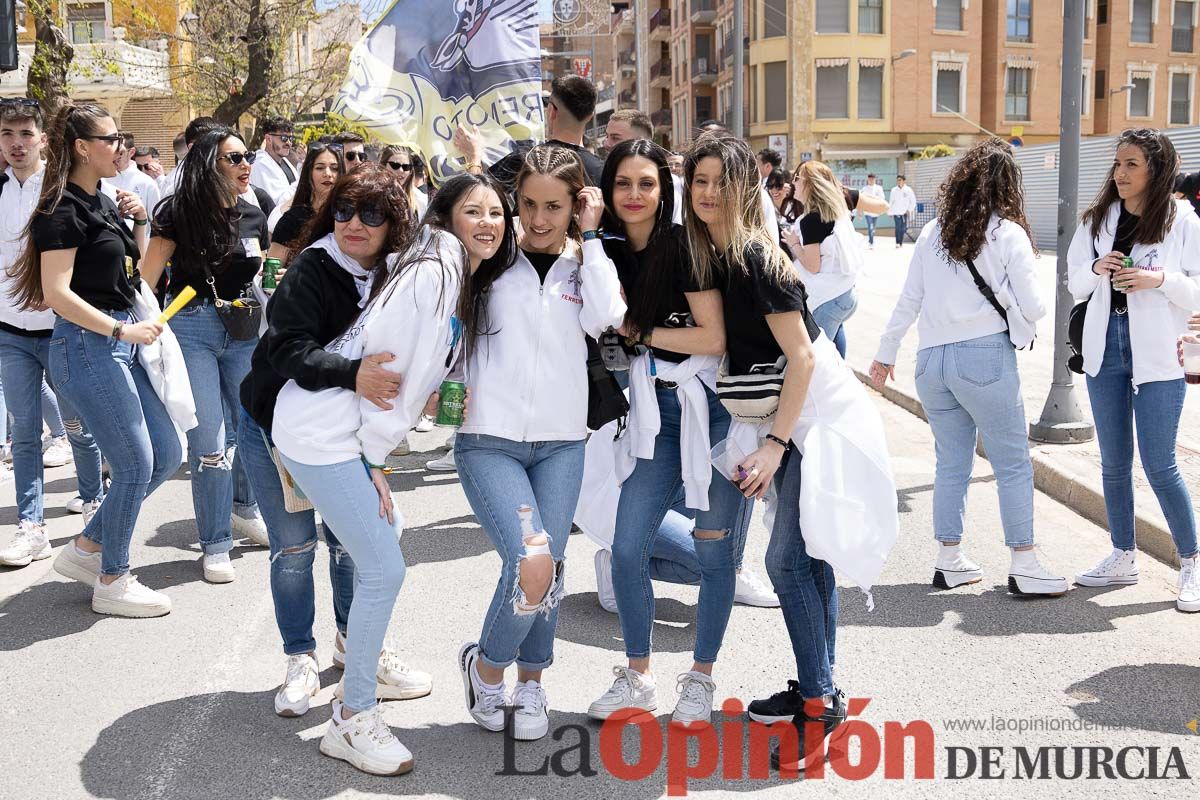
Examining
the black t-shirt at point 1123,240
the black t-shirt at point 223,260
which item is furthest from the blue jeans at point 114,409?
the black t-shirt at point 1123,240

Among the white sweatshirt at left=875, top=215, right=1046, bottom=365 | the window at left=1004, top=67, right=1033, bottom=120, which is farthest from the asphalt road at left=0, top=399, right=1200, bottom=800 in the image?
the window at left=1004, top=67, right=1033, bottom=120

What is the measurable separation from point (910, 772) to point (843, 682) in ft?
2.20

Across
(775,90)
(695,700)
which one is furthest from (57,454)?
(775,90)

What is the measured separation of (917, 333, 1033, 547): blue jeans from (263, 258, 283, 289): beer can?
9.61 ft

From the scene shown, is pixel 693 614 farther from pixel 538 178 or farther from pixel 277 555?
pixel 538 178

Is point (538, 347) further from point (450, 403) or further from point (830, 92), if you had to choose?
point (830, 92)

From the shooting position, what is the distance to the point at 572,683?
436cm

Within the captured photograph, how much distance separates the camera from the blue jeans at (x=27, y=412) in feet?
19.1

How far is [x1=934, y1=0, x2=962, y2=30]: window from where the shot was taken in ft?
165

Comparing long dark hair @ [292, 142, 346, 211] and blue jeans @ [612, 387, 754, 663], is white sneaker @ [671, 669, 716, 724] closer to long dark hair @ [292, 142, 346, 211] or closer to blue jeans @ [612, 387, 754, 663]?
blue jeans @ [612, 387, 754, 663]

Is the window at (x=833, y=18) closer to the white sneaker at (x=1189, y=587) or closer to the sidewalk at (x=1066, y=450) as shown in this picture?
the sidewalk at (x=1066, y=450)

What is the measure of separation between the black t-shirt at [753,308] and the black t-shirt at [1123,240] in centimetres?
214

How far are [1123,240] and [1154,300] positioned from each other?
1.03ft

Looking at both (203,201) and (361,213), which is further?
(203,201)
